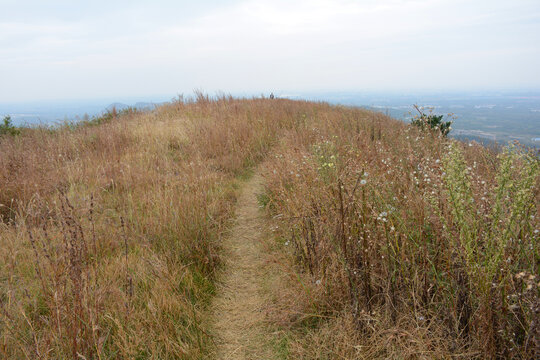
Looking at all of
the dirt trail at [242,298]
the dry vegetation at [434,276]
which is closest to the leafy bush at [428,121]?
the dry vegetation at [434,276]

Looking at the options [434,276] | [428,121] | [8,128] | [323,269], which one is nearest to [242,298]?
[323,269]

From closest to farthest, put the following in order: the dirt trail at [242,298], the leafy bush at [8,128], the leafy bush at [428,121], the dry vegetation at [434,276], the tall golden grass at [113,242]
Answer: the dry vegetation at [434,276] → the tall golden grass at [113,242] → the dirt trail at [242,298] → the leafy bush at [428,121] → the leafy bush at [8,128]

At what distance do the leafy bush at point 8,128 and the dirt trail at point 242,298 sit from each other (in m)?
9.19

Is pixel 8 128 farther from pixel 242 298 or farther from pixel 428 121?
pixel 428 121

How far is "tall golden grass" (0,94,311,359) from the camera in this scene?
86.7 inches

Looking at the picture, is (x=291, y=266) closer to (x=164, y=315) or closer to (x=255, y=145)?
(x=164, y=315)

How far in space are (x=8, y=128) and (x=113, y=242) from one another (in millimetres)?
9361

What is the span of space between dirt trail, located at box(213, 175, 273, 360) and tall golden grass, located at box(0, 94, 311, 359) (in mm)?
158

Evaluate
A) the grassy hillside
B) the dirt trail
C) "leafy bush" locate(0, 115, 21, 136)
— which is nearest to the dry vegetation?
the grassy hillside

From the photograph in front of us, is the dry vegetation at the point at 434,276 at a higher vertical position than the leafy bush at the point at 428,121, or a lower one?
lower

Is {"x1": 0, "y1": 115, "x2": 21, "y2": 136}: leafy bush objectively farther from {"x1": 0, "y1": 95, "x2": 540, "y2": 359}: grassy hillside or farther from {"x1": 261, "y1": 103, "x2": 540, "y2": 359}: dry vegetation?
{"x1": 261, "y1": 103, "x2": 540, "y2": 359}: dry vegetation

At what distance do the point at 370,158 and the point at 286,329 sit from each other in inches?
123

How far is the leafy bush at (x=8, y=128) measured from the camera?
9281 millimetres

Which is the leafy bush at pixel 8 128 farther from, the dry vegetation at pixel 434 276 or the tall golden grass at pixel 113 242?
the dry vegetation at pixel 434 276
